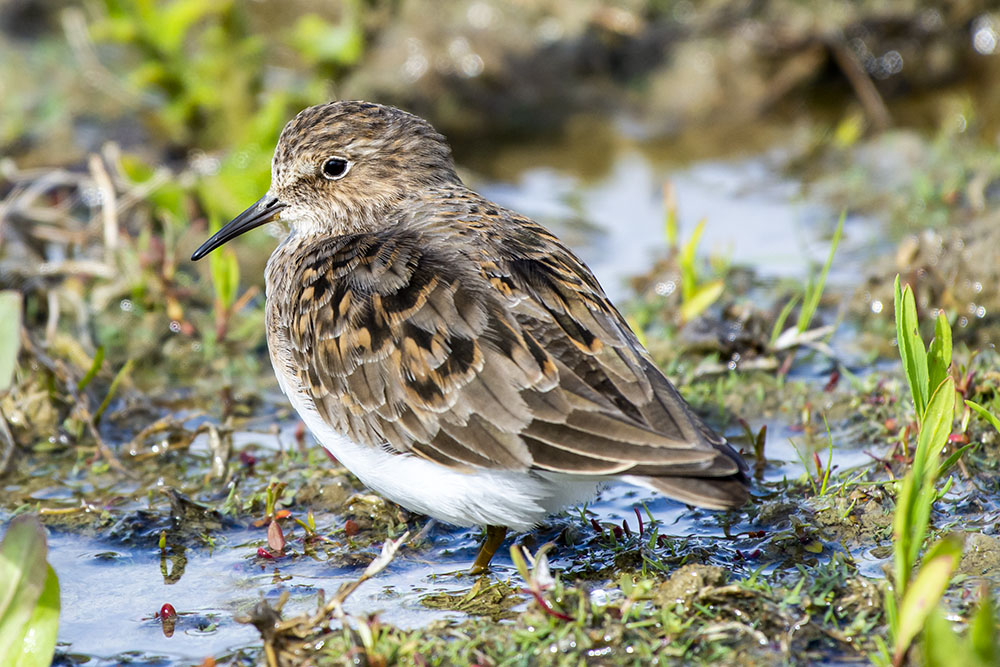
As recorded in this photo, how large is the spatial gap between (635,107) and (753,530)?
613 cm

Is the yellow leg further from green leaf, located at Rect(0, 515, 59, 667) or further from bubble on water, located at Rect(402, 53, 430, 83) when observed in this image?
bubble on water, located at Rect(402, 53, 430, 83)

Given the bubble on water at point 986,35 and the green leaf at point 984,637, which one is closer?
the green leaf at point 984,637

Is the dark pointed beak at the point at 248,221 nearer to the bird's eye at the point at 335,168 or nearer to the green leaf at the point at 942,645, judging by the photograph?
the bird's eye at the point at 335,168

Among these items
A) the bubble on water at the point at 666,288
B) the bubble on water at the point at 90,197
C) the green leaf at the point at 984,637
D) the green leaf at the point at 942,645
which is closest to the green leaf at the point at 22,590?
the green leaf at the point at 942,645

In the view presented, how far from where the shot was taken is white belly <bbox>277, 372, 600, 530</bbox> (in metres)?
4.15

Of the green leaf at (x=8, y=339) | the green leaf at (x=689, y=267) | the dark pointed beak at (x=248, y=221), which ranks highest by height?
the dark pointed beak at (x=248, y=221)

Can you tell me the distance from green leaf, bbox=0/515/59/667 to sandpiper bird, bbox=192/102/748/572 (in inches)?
49.6

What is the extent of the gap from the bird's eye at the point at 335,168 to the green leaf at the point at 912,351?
8.22 ft

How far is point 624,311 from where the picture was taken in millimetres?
6723

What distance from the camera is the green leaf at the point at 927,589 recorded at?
3258 millimetres

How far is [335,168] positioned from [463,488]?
6.15ft

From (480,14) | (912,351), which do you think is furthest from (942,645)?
(480,14)

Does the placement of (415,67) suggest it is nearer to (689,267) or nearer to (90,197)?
(90,197)

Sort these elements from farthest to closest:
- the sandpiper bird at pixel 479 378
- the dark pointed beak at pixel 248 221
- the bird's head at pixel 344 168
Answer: the dark pointed beak at pixel 248 221
the bird's head at pixel 344 168
the sandpiper bird at pixel 479 378
